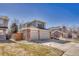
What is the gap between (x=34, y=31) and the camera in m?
→ 2.03

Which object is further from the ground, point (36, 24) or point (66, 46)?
point (36, 24)

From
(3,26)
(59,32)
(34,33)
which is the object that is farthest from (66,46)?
(3,26)

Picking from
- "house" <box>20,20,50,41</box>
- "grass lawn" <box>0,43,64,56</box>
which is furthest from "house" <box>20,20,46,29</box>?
"grass lawn" <box>0,43,64,56</box>

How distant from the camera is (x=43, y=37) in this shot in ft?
6.61

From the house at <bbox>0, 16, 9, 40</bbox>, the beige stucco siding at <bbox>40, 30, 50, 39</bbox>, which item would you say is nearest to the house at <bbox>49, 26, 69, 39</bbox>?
the beige stucco siding at <bbox>40, 30, 50, 39</bbox>

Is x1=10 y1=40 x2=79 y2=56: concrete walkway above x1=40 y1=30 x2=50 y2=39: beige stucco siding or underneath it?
underneath

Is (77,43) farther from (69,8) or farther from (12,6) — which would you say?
(12,6)

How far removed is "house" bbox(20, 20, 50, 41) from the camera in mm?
2013

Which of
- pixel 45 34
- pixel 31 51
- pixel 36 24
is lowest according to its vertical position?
pixel 31 51

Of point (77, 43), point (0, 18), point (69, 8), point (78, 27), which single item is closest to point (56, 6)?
point (69, 8)

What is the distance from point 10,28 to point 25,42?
0.71 feet

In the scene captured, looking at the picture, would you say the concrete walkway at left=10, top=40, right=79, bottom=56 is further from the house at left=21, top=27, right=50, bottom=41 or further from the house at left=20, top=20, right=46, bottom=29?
the house at left=20, top=20, right=46, bottom=29

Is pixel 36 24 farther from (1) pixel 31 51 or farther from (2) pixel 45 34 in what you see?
(1) pixel 31 51

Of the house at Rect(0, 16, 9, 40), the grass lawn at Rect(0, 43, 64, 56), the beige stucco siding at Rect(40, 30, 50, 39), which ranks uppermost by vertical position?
the house at Rect(0, 16, 9, 40)
